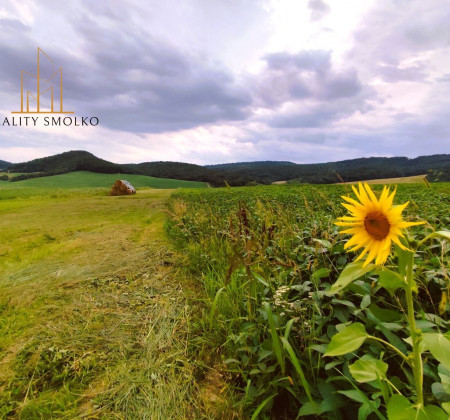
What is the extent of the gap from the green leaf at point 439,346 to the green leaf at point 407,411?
0.17 meters

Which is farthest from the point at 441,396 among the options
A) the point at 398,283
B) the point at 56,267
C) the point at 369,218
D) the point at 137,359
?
the point at 56,267

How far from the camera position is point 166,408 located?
1845 mm

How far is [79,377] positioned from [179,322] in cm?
100

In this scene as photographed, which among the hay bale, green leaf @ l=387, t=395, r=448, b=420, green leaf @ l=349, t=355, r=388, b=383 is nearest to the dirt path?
green leaf @ l=349, t=355, r=388, b=383

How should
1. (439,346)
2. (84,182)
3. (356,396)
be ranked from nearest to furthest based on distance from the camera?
(439,346)
(356,396)
(84,182)

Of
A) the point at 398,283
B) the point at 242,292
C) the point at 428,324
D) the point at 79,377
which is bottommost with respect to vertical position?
Answer: the point at 79,377

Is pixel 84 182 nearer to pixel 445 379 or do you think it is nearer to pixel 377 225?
pixel 377 225

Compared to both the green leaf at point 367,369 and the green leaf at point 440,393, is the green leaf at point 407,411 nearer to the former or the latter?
the green leaf at point 367,369

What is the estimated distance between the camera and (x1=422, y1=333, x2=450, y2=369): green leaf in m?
0.80

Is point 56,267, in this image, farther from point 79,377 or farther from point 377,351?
point 377,351

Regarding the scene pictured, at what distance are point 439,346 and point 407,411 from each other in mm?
239

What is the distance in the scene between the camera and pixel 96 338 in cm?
262

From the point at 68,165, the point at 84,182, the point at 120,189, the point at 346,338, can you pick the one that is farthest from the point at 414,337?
the point at 68,165

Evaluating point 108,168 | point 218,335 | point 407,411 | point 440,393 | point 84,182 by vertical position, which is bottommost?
point 218,335
